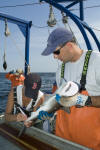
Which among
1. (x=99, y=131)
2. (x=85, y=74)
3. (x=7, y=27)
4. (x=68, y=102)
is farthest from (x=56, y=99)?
(x=7, y=27)

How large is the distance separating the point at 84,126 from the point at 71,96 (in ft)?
1.78

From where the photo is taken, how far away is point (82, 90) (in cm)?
265

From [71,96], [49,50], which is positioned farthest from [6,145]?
[49,50]

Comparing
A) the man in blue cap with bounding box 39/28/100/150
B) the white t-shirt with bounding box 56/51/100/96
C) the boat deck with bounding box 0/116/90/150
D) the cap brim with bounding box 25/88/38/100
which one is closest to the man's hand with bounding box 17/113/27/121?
the boat deck with bounding box 0/116/90/150

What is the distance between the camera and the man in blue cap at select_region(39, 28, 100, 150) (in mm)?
2539

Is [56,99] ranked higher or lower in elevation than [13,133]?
higher

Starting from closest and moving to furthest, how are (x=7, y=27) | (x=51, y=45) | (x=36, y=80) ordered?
(x=51, y=45), (x=36, y=80), (x=7, y=27)

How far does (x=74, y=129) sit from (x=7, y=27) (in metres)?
6.54

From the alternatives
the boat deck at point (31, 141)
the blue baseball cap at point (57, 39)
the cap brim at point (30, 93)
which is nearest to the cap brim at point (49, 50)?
the blue baseball cap at point (57, 39)

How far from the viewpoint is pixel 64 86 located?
97.7 inches

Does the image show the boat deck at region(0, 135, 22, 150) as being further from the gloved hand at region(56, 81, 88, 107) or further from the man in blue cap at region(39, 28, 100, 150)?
the gloved hand at region(56, 81, 88, 107)

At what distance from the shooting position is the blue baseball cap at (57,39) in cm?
271

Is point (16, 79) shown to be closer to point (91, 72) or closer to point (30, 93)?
point (30, 93)

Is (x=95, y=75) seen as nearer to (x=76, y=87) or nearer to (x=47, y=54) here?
(x=76, y=87)
